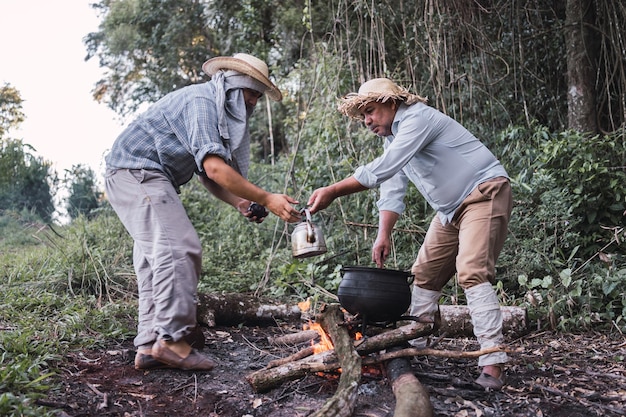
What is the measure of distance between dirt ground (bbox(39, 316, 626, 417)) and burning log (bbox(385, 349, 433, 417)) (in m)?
0.09

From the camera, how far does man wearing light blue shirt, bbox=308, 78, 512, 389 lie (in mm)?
2924

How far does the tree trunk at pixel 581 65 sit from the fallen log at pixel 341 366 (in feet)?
13.3

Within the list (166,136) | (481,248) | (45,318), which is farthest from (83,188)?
(481,248)

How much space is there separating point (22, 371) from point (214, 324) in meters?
1.66

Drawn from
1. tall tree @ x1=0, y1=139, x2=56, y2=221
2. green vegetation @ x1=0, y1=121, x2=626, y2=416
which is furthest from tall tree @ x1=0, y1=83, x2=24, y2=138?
green vegetation @ x1=0, y1=121, x2=626, y2=416

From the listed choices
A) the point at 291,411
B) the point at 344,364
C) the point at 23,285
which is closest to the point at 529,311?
the point at 344,364

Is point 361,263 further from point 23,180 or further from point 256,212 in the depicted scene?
point 23,180

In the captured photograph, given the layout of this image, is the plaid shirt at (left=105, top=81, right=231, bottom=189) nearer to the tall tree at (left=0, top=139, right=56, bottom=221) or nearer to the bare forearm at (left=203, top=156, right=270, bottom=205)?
the bare forearm at (left=203, top=156, right=270, bottom=205)

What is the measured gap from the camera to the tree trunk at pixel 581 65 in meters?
5.85

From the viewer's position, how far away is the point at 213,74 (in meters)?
3.41

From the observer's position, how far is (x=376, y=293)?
9.90 ft

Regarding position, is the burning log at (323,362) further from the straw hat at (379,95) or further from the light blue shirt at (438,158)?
the straw hat at (379,95)

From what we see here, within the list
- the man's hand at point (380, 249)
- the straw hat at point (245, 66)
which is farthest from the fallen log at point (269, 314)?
the straw hat at point (245, 66)

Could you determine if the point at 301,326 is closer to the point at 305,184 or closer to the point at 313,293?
the point at 313,293
